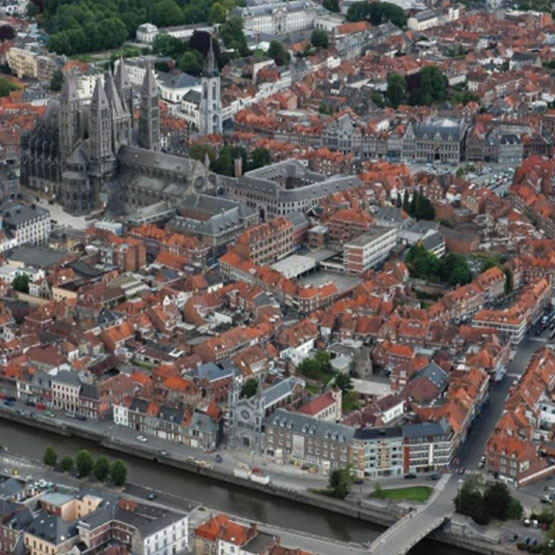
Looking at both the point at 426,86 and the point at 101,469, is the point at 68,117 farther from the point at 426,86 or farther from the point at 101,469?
the point at 101,469

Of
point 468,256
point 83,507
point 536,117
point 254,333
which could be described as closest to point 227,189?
point 468,256

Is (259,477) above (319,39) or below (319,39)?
above

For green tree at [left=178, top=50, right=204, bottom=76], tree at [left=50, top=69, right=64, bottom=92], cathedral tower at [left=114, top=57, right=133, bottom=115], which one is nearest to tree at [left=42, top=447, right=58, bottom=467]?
cathedral tower at [left=114, top=57, right=133, bottom=115]

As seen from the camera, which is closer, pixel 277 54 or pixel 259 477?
pixel 259 477

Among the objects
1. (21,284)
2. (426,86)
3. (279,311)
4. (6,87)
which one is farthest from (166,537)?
(6,87)

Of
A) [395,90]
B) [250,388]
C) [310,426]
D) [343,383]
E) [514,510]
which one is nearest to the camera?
[514,510]

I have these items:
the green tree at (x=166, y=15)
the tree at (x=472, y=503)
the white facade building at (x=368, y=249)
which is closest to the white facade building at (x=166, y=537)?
the tree at (x=472, y=503)
